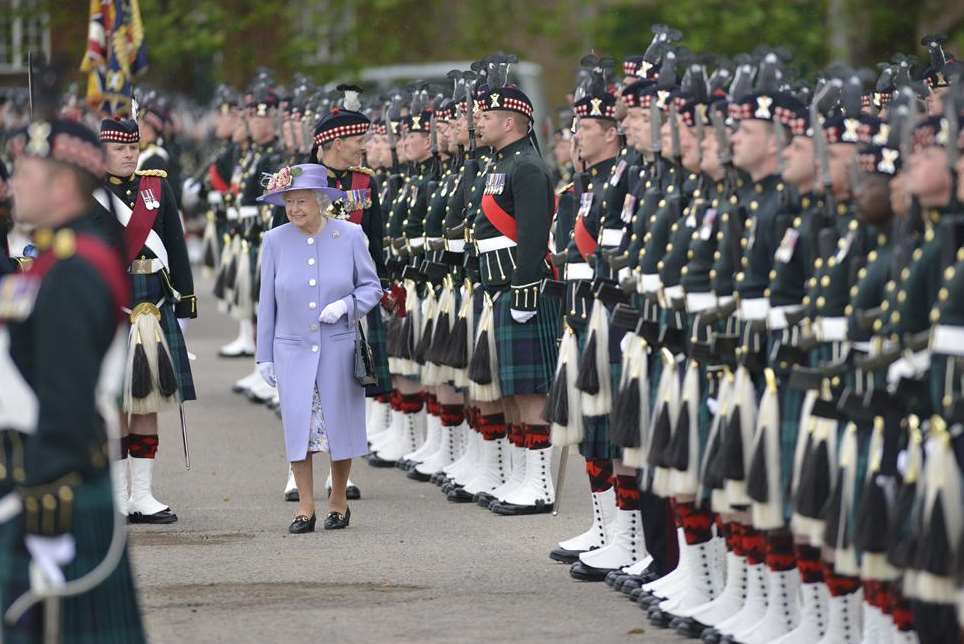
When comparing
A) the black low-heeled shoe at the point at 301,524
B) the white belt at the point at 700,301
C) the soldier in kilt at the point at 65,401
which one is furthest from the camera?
the black low-heeled shoe at the point at 301,524

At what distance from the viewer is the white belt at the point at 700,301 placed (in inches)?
316

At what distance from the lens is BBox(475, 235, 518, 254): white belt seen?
1097cm

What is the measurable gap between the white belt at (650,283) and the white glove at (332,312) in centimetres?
228

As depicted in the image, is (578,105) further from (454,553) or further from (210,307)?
(210,307)

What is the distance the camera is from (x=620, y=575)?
9.23 metres

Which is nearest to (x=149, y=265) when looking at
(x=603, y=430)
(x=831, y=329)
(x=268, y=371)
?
(x=268, y=371)

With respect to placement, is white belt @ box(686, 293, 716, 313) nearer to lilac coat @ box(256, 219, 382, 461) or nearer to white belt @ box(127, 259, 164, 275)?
lilac coat @ box(256, 219, 382, 461)

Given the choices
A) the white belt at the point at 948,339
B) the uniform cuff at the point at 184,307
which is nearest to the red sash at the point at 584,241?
the uniform cuff at the point at 184,307

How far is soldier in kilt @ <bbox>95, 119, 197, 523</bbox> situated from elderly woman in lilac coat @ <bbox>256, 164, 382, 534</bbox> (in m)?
0.63

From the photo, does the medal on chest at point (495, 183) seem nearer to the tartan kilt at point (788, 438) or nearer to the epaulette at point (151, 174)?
the epaulette at point (151, 174)

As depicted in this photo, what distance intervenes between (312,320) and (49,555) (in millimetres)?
4719

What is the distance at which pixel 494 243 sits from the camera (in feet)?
36.2

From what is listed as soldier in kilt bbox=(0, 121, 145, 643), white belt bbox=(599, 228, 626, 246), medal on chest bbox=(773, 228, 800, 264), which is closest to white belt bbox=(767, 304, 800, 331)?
medal on chest bbox=(773, 228, 800, 264)

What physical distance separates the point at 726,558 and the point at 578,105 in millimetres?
2420
